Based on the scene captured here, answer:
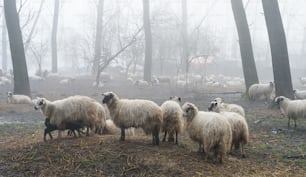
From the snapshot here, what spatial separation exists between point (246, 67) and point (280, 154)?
11.7 m

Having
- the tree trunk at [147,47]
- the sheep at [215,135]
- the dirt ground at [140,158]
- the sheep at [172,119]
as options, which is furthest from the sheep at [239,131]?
the tree trunk at [147,47]

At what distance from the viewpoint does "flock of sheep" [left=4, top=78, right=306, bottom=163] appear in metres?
Result: 7.32

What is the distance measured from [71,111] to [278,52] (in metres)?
9.46

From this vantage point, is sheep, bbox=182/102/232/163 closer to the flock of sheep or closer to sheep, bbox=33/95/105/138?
the flock of sheep

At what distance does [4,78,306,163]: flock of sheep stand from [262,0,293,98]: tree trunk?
535 centimetres

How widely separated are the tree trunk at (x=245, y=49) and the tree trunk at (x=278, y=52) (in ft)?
13.1

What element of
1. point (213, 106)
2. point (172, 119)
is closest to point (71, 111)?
point (172, 119)

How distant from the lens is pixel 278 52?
15.1 m

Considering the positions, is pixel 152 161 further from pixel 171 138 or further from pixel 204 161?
pixel 171 138

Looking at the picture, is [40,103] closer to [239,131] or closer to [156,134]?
[156,134]

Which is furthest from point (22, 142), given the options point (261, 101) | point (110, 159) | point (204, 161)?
point (261, 101)

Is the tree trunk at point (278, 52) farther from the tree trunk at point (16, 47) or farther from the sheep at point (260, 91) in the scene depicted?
the tree trunk at point (16, 47)

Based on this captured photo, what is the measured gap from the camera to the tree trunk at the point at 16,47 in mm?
19500

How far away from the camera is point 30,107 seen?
17.8 m
